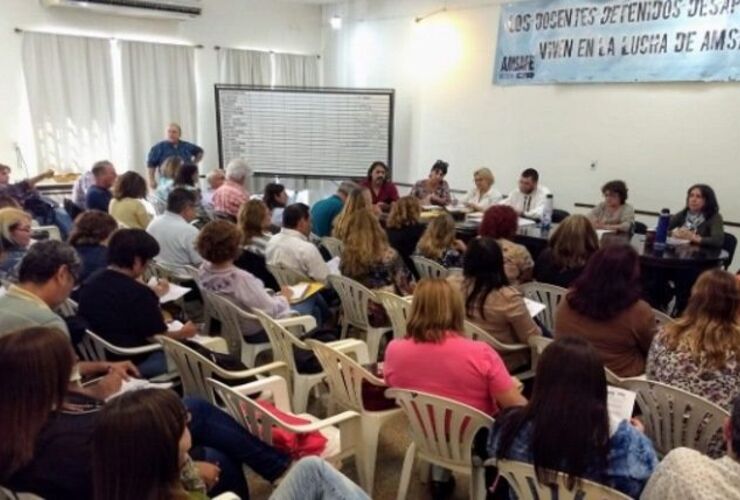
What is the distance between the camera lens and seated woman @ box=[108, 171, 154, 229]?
4.54 m

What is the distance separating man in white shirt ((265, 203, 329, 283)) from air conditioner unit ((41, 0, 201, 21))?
4.28 m

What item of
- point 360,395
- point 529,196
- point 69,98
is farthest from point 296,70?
point 360,395

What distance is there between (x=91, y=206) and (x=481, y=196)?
359cm

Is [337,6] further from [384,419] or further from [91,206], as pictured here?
[384,419]

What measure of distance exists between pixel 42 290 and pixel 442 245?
2.39m

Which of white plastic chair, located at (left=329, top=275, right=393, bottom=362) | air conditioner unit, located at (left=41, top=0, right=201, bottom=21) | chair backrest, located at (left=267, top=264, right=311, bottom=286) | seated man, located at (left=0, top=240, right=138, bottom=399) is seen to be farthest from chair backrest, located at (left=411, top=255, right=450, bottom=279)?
air conditioner unit, located at (left=41, top=0, right=201, bottom=21)

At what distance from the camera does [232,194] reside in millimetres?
5504

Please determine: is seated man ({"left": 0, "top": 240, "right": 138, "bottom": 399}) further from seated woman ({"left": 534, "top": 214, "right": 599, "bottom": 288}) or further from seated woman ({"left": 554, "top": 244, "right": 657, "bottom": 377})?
seated woman ({"left": 534, "top": 214, "right": 599, "bottom": 288})

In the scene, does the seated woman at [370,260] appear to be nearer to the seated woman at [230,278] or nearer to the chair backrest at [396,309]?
the chair backrest at [396,309]

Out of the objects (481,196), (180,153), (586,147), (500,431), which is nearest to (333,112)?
(180,153)

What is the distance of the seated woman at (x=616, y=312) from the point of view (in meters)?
2.45

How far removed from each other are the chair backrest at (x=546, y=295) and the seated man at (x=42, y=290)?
217cm

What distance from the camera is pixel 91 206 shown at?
16.8ft

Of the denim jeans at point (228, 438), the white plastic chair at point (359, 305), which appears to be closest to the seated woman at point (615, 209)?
the white plastic chair at point (359, 305)
